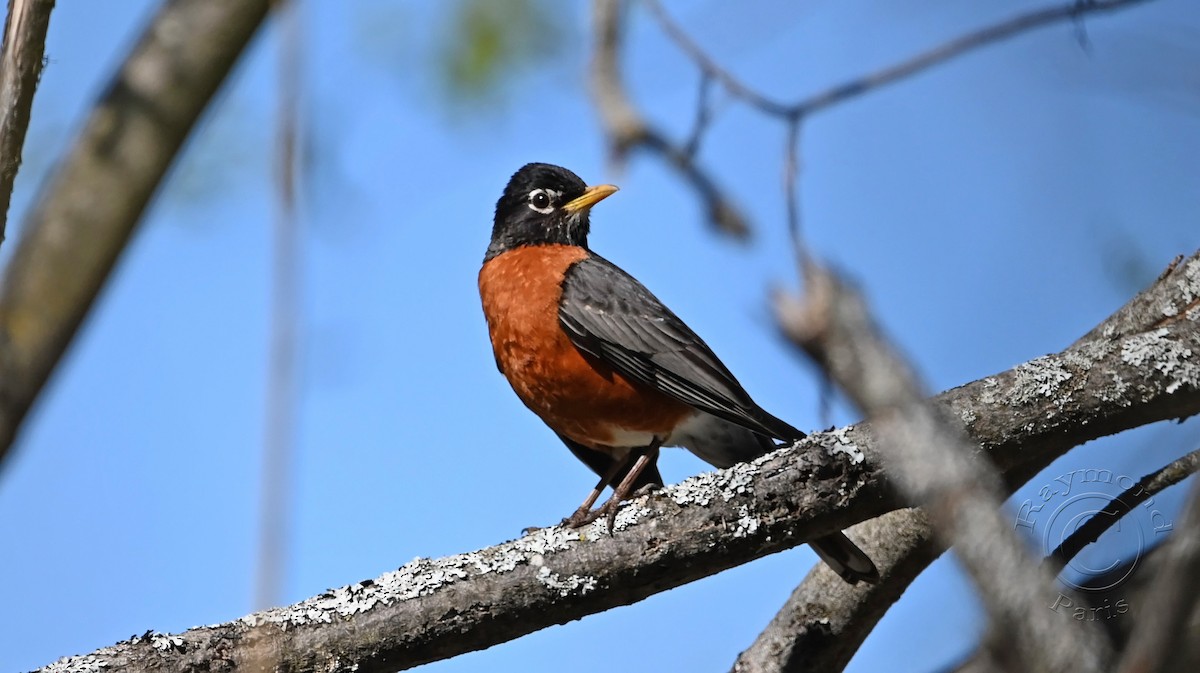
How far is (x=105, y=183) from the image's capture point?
19.1 feet

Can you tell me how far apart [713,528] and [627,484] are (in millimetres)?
1266

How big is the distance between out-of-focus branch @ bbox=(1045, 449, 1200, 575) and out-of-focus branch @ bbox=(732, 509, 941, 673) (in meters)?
0.61

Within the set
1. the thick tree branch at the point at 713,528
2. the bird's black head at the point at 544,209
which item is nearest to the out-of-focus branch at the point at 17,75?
the thick tree branch at the point at 713,528

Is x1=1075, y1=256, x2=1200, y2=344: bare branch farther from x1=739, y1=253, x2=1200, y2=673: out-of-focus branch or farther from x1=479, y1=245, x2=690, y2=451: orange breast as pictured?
x1=479, y1=245, x2=690, y2=451: orange breast

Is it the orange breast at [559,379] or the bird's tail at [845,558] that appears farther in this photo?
the orange breast at [559,379]

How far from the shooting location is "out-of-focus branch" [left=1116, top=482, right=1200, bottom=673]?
100cm

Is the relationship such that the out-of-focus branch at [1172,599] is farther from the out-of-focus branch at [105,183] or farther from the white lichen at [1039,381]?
the out-of-focus branch at [105,183]

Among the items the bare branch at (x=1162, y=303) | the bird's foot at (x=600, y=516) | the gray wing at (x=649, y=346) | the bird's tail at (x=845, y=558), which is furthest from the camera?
the gray wing at (x=649, y=346)

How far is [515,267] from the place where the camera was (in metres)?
6.04

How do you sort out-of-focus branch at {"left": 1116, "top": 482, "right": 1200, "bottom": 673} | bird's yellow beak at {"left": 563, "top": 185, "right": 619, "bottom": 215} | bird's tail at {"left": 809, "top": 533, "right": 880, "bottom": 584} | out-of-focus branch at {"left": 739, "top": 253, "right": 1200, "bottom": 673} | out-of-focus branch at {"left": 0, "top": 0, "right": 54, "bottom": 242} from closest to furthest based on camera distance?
1. out-of-focus branch at {"left": 1116, "top": 482, "right": 1200, "bottom": 673}
2. out-of-focus branch at {"left": 0, "top": 0, "right": 54, "bottom": 242}
3. bird's tail at {"left": 809, "top": 533, "right": 880, "bottom": 584}
4. out-of-focus branch at {"left": 739, "top": 253, "right": 1200, "bottom": 673}
5. bird's yellow beak at {"left": 563, "top": 185, "right": 619, "bottom": 215}

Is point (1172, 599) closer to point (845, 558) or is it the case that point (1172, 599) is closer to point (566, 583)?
point (566, 583)

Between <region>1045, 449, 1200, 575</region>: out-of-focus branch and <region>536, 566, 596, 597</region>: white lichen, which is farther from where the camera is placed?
<region>1045, 449, 1200, 575</region>: out-of-focus branch

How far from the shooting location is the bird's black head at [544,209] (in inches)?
261

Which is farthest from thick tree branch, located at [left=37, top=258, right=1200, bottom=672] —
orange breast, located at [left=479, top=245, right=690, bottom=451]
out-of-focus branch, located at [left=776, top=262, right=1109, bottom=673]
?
out-of-focus branch, located at [left=776, top=262, right=1109, bottom=673]
